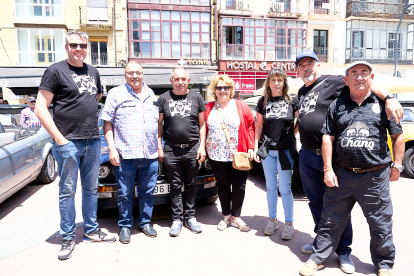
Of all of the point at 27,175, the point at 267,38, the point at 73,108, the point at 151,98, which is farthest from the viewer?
the point at 267,38

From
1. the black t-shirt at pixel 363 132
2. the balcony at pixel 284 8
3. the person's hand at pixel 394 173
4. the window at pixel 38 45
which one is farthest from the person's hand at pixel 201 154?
the balcony at pixel 284 8

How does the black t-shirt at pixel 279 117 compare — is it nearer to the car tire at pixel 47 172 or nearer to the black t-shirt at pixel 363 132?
the black t-shirt at pixel 363 132

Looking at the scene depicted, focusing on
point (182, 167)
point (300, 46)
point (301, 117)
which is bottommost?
point (182, 167)

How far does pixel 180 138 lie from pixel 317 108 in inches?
61.2

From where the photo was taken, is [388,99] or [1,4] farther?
[1,4]

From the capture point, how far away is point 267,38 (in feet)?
72.3

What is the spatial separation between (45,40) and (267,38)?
15.0 m

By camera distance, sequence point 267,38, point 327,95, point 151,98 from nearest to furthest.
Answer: point 327,95 < point 151,98 < point 267,38

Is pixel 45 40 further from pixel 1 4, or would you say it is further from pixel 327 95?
pixel 327 95

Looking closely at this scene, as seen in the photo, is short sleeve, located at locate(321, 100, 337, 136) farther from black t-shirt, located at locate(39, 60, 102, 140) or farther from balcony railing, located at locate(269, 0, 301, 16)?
balcony railing, located at locate(269, 0, 301, 16)

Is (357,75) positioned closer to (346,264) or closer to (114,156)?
(346,264)

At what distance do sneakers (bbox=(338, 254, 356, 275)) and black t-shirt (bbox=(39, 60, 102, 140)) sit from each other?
9.19ft

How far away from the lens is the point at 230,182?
12.5ft

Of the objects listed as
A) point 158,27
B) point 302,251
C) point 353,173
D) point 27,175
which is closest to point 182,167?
point 302,251
